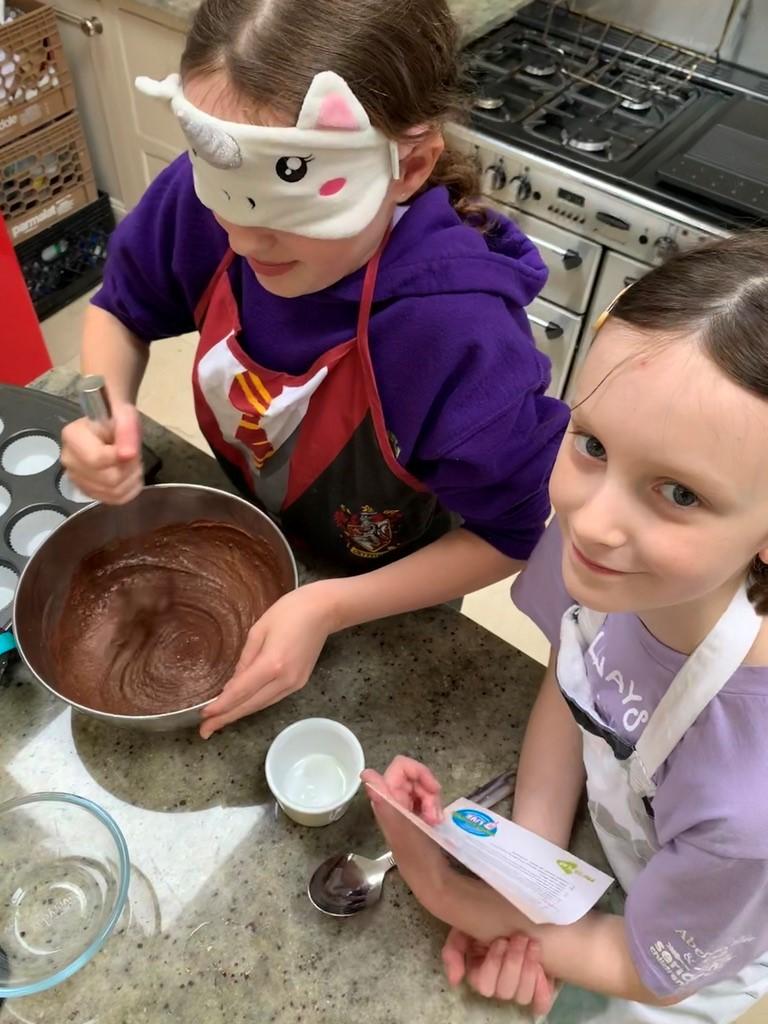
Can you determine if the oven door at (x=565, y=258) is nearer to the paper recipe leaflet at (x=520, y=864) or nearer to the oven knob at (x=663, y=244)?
the oven knob at (x=663, y=244)

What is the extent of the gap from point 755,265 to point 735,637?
0.88 feet

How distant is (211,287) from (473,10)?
1.55 metres

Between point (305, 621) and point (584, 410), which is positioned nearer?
point (584, 410)

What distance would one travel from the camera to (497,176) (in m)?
1.87

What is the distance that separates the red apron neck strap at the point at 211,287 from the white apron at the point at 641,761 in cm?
52

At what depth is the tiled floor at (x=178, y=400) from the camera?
2043 mm

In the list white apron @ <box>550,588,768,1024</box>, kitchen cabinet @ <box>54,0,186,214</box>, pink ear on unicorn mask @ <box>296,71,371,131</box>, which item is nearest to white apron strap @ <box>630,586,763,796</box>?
white apron @ <box>550,588,768,1024</box>

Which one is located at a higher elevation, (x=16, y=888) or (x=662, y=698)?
(x=662, y=698)

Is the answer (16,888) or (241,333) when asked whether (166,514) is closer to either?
(241,333)

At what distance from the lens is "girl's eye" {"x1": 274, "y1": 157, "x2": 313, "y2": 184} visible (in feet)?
2.28

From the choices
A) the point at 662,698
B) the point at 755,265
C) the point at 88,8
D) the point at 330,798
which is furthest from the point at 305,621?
the point at 88,8

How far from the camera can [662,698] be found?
2.34ft

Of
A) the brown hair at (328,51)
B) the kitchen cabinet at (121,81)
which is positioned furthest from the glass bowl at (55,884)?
the kitchen cabinet at (121,81)

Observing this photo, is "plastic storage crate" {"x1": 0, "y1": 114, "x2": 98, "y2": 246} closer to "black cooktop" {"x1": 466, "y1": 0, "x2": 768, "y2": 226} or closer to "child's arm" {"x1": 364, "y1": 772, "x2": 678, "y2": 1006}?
"black cooktop" {"x1": 466, "y1": 0, "x2": 768, "y2": 226}
